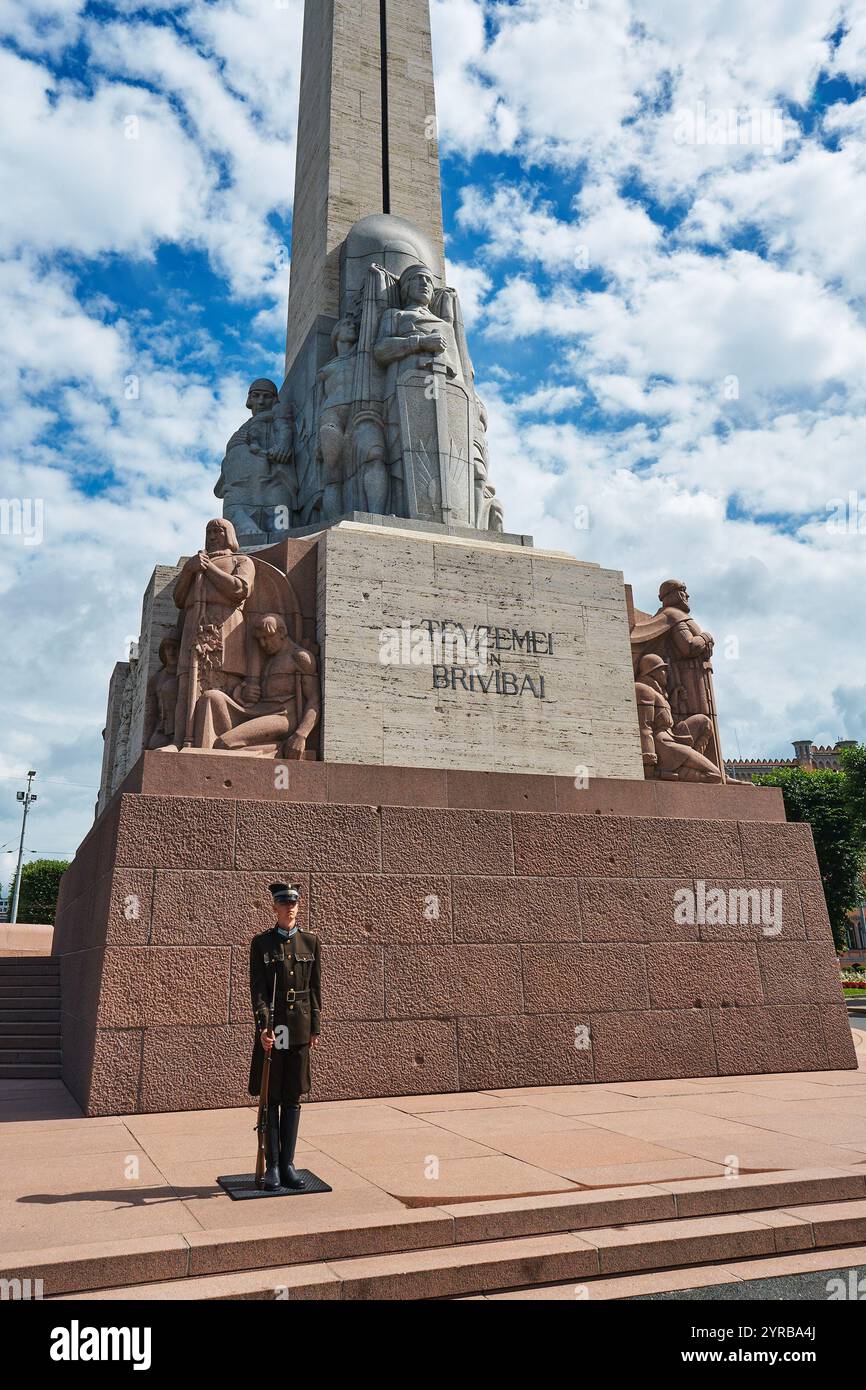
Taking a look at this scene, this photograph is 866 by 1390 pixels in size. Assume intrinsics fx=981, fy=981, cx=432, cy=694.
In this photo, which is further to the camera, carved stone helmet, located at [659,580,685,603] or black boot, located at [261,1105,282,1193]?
carved stone helmet, located at [659,580,685,603]

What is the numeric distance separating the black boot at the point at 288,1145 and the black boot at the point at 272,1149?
4 cm

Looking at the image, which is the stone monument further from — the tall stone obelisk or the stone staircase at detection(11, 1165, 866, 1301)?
the stone staircase at detection(11, 1165, 866, 1301)

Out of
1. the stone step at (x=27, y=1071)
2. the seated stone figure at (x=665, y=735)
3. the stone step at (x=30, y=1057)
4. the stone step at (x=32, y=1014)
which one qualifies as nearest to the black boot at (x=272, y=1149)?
the stone step at (x=27, y=1071)

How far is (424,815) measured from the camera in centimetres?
995

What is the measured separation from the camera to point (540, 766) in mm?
11695

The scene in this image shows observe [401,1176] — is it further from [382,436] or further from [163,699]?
[382,436]

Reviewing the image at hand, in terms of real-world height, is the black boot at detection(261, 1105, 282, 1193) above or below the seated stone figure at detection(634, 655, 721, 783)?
below

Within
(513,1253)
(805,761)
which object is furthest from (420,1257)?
(805,761)

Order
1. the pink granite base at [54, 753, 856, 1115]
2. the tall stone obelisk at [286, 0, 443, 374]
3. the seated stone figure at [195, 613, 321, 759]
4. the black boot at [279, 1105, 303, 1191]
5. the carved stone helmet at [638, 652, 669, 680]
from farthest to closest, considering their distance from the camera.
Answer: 1. the tall stone obelisk at [286, 0, 443, 374]
2. the carved stone helmet at [638, 652, 669, 680]
3. the seated stone figure at [195, 613, 321, 759]
4. the pink granite base at [54, 753, 856, 1115]
5. the black boot at [279, 1105, 303, 1191]

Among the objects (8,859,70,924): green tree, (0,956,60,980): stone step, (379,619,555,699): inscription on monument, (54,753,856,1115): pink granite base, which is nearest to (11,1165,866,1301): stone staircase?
(54,753,856,1115): pink granite base

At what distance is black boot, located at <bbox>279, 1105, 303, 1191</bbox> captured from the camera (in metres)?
5.42

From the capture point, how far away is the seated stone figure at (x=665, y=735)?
12383mm
